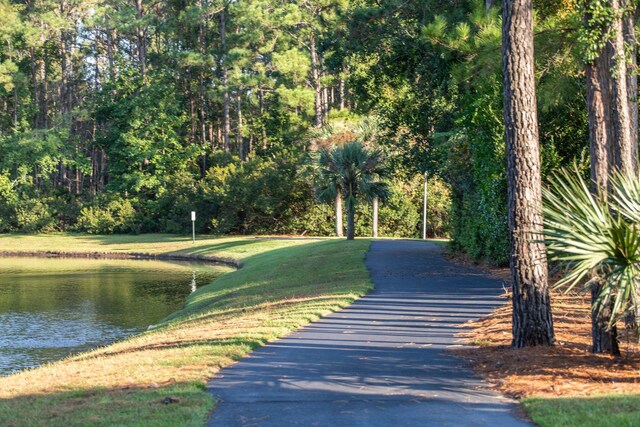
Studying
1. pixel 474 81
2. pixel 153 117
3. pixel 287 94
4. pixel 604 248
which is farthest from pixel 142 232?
pixel 604 248

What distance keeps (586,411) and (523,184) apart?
393cm

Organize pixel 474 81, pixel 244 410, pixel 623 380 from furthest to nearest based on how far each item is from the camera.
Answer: pixel 474 81
pixel 623 380
pixel 244 410

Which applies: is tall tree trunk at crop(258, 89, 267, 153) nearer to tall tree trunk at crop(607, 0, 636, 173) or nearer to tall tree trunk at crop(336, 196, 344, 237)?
tall tree trunk at crop(336, 196, 344, 237)

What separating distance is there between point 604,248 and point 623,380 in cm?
138

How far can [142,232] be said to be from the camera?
6150 centimetres

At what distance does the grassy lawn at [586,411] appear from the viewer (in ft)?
22.7

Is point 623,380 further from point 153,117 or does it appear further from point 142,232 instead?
point 153,117

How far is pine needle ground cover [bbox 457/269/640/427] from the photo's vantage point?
23.9ft

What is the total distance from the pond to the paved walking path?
23.3ft

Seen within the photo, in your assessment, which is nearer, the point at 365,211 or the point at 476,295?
the point at 476,295

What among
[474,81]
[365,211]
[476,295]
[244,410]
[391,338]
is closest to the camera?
[244,410]

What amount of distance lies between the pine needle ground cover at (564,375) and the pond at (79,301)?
949 cm

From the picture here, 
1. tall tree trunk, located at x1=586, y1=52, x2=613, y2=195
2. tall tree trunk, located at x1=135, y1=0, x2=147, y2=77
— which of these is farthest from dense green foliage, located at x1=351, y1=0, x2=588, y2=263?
tall tree trunk, located at x1=135, y1=0, x2=147, y2=77

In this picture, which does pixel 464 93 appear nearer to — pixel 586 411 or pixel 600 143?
pixel 600 143
